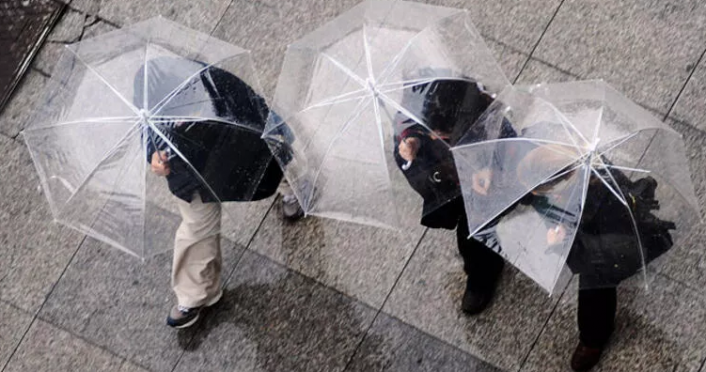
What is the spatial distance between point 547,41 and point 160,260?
103 inches

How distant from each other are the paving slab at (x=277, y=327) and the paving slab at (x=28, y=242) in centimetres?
98

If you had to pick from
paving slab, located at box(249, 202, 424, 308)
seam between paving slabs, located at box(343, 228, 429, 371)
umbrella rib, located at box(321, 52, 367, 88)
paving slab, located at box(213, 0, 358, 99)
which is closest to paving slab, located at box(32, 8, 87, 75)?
paving slab, located at box(213, 0, 358, 99)

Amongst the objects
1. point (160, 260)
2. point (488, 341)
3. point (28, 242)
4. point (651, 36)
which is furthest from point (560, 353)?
point (28, 242)

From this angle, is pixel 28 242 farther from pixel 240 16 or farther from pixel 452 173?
pixel 452 173

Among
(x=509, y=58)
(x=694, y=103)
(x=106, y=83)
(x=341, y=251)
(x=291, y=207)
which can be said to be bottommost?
(x=341, y=251)

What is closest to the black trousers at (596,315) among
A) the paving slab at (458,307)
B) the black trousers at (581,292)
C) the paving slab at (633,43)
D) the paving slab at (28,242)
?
the black trousers at (581,292)

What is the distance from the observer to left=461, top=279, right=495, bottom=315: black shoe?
5344 millimetres

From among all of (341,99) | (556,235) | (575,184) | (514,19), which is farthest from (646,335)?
(341,99)

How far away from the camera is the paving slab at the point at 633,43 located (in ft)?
18.3

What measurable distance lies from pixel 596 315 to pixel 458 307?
79 cm

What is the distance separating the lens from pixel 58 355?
18.5 feet

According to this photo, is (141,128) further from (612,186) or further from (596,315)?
(596,315)

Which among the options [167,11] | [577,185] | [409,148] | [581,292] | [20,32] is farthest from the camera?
A: [20,32]

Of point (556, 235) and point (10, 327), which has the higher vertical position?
point (556, 235)
